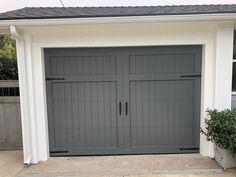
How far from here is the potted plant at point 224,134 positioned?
3.60 metres

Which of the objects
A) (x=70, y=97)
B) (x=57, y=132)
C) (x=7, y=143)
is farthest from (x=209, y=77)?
(x=7, y=143)

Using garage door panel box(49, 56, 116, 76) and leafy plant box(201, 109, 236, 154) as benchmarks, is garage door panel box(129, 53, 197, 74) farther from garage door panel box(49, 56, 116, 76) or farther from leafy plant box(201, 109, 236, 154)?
leafy plant box(201, 109, 236, 154)

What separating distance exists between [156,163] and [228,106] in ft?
5.51

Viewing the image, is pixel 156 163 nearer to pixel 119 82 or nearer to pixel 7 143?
pixel 119 82

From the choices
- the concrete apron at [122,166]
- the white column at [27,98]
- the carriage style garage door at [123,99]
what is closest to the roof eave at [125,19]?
the white column at [27,98]

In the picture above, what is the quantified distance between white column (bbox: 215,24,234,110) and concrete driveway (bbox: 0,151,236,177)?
1131mm

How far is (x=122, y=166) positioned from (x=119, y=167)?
67 mm

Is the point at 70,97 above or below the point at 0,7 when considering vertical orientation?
below

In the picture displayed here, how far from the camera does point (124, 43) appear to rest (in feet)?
13.7

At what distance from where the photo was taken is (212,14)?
3.61 metres

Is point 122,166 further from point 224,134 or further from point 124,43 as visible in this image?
point 124,43

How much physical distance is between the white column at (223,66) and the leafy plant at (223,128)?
28 cm

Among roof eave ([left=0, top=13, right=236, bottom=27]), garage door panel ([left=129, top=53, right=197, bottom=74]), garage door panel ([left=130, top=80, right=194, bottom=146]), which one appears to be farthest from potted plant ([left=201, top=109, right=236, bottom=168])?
roof eave ([left=0, top=13, right=236, bottom=27])

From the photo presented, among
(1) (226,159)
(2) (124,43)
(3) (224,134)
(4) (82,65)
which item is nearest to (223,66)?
(3) (224,134)
